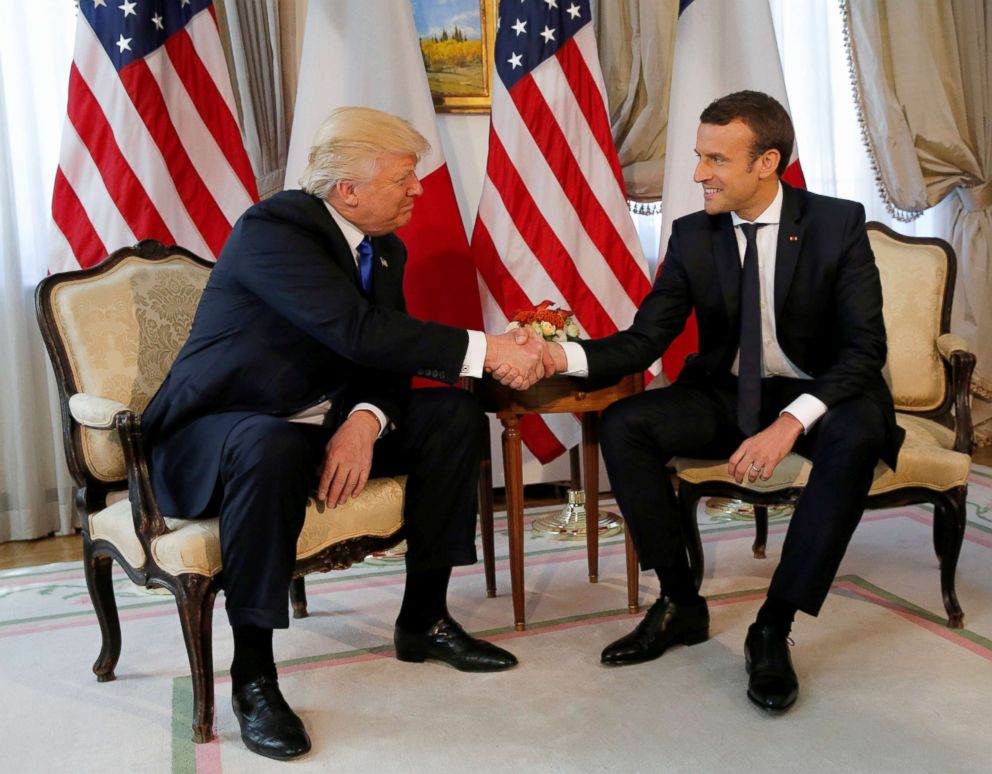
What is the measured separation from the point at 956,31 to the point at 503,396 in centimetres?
352

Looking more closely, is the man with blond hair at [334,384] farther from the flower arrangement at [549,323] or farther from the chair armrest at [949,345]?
the chair armrest at [949,345]

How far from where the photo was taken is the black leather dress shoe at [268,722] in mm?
2012

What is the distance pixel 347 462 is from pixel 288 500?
200 millimetres

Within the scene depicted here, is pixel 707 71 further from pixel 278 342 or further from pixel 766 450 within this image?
pixel 278 342

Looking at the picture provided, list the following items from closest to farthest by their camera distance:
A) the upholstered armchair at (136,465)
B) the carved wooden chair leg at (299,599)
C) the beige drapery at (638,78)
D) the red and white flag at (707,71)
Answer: the upholstered armchair at (136,465) → the carved wooden chair leg at (299,599) → the red and white flag at (707,71) → the beige drapery at (638,78)

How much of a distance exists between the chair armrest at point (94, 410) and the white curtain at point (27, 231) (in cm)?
180

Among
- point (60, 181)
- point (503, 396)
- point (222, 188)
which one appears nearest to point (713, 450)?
point (503, 396)

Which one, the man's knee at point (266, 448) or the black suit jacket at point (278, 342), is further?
the black suit jacket at point (278, 342)

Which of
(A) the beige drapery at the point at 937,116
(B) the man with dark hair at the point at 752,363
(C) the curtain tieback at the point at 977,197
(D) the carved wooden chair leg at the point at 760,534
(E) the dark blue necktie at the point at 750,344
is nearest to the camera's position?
(B) the man with dark hair at the point at 752,363

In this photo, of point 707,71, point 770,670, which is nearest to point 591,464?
point 770,670

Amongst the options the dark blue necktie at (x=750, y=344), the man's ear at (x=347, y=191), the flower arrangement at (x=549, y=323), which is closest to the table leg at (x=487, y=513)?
the flower arrangement at (x=549, y=323)

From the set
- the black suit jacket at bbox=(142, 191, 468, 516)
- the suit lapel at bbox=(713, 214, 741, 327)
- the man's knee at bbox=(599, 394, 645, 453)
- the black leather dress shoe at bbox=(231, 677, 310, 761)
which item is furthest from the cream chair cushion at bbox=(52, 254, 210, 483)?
the suit lapel at bbox=(713, 214, 741, 327)

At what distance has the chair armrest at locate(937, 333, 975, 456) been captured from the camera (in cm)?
274

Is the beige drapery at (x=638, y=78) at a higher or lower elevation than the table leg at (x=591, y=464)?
higher
